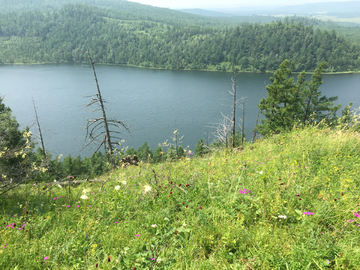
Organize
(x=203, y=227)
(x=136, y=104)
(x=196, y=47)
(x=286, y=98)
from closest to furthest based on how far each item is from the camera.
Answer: (x=203, y=227), (x=286, y=98), (x=136, y=104), (x=196, y=47)

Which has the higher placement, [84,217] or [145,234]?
[145,234]

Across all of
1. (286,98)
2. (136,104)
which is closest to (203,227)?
(286,98)

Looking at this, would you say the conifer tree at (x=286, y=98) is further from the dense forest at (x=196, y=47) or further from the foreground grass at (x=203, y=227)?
the dense forest at (x=196, y=47)

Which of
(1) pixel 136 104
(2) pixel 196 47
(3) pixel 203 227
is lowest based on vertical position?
(1) pixel 136 104

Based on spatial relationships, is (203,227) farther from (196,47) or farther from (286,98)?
(196,47)

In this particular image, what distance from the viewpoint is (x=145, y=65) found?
130625 millimetres

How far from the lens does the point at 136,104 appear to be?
58.6 m

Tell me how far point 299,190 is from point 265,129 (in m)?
20.5

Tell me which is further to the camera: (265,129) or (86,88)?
(86,88)

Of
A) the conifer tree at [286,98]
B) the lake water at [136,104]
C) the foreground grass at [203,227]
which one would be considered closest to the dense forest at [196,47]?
the lake water at [136,104]

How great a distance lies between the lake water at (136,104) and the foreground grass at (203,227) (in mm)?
26158

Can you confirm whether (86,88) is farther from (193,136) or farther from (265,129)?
(265,129)

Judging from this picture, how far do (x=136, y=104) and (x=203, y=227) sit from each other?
5800cm

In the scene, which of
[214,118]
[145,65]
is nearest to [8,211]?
[214,118]
